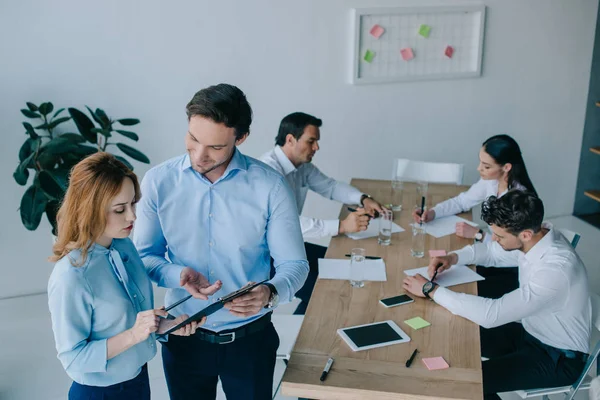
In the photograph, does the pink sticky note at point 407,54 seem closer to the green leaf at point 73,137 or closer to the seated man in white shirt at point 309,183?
the seated man in white shirt at point 309,183

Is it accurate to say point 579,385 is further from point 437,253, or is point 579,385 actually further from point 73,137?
point 73,137

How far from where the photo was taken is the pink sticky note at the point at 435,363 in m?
2.08

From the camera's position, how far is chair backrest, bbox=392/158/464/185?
13.8 ft

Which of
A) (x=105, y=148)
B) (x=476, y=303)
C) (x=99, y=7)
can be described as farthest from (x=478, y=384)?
(x=99, y=7)

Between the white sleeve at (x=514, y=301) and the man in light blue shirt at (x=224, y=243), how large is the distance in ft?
2.52

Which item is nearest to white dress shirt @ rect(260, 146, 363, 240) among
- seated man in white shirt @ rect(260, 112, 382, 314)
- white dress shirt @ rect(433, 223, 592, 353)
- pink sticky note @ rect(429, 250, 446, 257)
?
seated man in white shirt @ rect(260, 112, 382, 314)

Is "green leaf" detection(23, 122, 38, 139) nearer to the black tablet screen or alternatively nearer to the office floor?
the office floor

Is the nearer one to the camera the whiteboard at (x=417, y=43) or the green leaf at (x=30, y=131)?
the green leaf at (x=30, y=131)

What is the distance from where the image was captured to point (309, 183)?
383cm

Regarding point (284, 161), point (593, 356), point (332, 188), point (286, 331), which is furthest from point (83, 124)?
point (593, 356)

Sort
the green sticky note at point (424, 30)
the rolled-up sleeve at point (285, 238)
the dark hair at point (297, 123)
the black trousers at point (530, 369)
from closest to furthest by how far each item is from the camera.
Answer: the rolled-up sleeve at point (285, 238)
the black trousers at point (530, 369)
the dark hair at point (297, 123)
the green sticky note at point (424, 30)

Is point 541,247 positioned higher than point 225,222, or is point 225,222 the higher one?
point 225,222

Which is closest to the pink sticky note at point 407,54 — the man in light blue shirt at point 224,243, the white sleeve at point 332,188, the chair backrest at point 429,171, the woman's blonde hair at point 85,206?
the chair backrest at point 429,171

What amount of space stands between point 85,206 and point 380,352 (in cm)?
113
